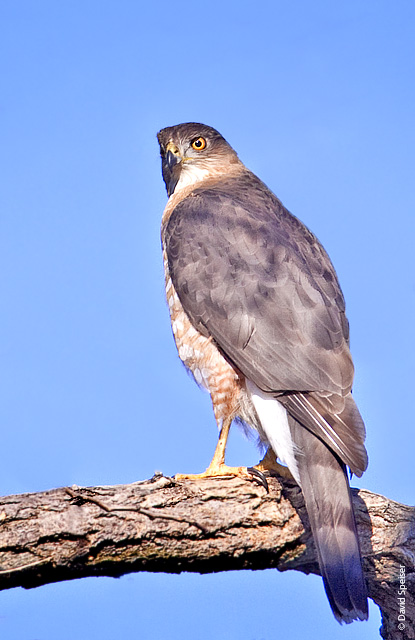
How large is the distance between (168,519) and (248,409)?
115cm

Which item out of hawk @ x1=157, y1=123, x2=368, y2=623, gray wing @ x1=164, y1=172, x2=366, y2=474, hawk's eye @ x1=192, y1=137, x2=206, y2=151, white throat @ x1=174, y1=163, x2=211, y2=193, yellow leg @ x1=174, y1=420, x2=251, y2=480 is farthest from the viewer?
hawk's eye @ x1=192, y1=137, x2=206, y2=151

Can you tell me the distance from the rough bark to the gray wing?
0.62 metres

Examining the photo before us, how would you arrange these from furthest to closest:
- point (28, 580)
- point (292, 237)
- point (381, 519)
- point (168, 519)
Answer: point (292, 237) → point (381, 519) → point (168, 519) → point (28, 580)

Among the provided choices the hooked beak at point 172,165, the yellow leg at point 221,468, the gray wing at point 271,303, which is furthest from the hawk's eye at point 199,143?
the yellow leg at point 221,468

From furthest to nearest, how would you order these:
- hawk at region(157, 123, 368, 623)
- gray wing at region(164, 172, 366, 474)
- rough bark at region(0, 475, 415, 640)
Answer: gray wing at region(164, 172, 366, 474) < hawk at region(157, 123, 368, 623) < rough bark at region(0, 475, 415, 640)

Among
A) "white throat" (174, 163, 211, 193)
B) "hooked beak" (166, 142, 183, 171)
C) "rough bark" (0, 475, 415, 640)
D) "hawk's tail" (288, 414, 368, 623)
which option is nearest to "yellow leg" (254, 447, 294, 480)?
"rough bark" (0, 475, 415, 640)

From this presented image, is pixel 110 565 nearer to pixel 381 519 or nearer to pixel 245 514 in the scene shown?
pixel 245 514

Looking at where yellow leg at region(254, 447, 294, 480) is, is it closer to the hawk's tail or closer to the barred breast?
the barred breast

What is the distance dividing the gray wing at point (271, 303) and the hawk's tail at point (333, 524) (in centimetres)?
14

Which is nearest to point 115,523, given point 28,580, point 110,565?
point 110,565

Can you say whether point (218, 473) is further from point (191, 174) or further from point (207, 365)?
point (191, 174)

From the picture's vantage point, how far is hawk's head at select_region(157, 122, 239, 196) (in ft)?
21.8

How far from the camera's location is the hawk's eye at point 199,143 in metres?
6.72

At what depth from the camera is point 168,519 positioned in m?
4.18
